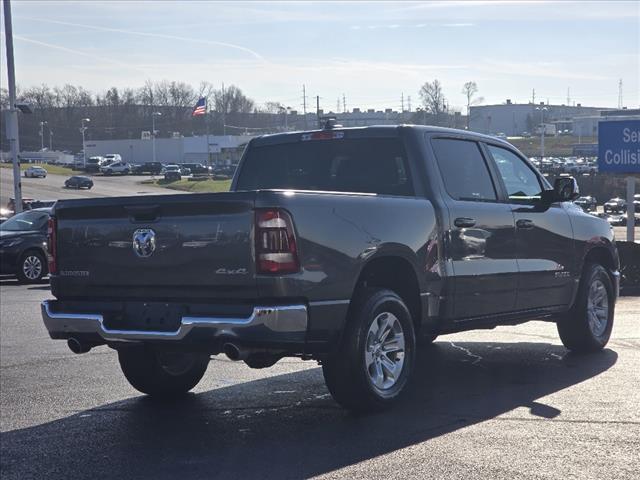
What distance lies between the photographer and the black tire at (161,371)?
7.66m

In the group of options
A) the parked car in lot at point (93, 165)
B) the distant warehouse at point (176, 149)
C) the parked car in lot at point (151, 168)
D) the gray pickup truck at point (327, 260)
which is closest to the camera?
the gray pickup truck at point (327, 260)

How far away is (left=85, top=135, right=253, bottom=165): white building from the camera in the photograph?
89606mm

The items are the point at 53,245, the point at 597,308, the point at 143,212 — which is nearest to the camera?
the point at 143,212

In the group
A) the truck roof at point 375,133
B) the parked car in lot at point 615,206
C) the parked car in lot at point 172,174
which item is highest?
the truck roof at point 375,133

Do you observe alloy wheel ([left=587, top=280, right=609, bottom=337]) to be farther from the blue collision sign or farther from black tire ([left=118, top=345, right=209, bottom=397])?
the blue collision sign

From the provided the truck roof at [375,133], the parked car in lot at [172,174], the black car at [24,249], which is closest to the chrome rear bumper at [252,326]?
the truck roof at [375,133]

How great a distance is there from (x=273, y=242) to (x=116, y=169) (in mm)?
89612

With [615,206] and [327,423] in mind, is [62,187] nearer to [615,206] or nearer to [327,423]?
[615,206]

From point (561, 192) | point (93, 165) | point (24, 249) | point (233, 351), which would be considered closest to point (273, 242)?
point (233, 351)

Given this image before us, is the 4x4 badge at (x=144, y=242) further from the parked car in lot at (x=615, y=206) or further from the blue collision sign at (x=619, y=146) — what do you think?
the parked car in lot at (x=615, y=206)

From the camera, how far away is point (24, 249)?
21.2 m

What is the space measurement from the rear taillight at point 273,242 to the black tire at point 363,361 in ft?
2.61

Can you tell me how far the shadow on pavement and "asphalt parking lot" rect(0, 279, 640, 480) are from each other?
0.01 m

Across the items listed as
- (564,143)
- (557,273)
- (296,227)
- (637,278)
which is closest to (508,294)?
(557,273)
